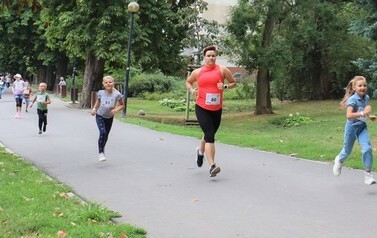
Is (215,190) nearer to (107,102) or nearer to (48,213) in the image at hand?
(48,213)

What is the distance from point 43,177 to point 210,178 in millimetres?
2537

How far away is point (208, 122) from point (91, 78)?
21768 mm

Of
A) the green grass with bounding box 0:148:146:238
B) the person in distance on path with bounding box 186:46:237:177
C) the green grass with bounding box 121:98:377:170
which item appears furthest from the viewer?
the green grass with bounding box 121:98:377:170

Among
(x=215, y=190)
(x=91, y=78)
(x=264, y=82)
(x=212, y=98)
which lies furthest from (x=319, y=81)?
(x=215, y=190)

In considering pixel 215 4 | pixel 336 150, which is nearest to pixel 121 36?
pixel 336 150

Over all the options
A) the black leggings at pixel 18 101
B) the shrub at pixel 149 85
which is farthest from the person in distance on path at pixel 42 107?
the shrub at pixel 149 85

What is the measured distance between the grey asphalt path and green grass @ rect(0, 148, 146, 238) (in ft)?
0.96

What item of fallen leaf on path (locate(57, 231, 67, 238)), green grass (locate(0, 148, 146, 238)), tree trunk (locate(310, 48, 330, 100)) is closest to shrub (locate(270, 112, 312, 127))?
tree trunk (locate(310, 48, 330, 100))

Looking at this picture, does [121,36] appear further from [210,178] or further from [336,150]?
[210,178]

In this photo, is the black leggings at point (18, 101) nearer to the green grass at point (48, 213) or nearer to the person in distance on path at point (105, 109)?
the person in distance on path at point (105, 109)

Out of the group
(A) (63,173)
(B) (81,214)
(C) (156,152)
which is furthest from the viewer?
→ (C) (156,152)

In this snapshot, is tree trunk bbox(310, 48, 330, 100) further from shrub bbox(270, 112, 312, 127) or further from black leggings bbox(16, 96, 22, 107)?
black leggings bbox(16, 96, 22, 107)

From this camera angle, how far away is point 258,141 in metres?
14.0

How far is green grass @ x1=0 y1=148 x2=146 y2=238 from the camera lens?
5.36 meters
